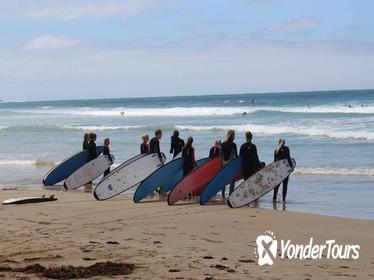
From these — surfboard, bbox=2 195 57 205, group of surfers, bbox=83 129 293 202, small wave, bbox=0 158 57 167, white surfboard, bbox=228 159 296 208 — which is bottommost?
surfboard, bbox=2 195 57 205

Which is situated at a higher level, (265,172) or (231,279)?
(265,172)

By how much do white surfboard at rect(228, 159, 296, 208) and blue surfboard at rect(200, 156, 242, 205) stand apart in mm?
439

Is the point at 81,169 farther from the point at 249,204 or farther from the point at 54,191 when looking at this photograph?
the point at 249,204

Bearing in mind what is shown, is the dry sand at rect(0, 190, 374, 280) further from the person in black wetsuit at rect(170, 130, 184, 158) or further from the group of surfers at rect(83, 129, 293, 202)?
the person in black wetsuit at rect(170, 130, 184, 158)

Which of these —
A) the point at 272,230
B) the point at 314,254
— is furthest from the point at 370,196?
the point at 314,254

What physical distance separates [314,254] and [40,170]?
1331cm

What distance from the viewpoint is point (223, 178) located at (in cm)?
1188

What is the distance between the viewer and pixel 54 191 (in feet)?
47.0

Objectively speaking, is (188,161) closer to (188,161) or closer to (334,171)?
(188,161)

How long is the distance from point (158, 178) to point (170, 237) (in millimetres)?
4269

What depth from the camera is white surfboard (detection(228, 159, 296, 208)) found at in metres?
11.3

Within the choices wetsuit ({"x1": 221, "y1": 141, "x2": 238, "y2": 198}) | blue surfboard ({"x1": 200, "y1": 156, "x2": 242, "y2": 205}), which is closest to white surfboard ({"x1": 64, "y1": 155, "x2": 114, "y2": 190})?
wetsuit ({"x1": 221, "y1": 141, "x2": 238, "y2": 198})

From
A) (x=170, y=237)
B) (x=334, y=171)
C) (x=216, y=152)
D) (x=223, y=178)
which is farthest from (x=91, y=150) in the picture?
(x=170, y=237)

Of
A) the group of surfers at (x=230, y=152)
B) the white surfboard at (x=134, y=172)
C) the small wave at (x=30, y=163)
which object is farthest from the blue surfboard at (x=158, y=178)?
the small wave at (x=30, y=163)
